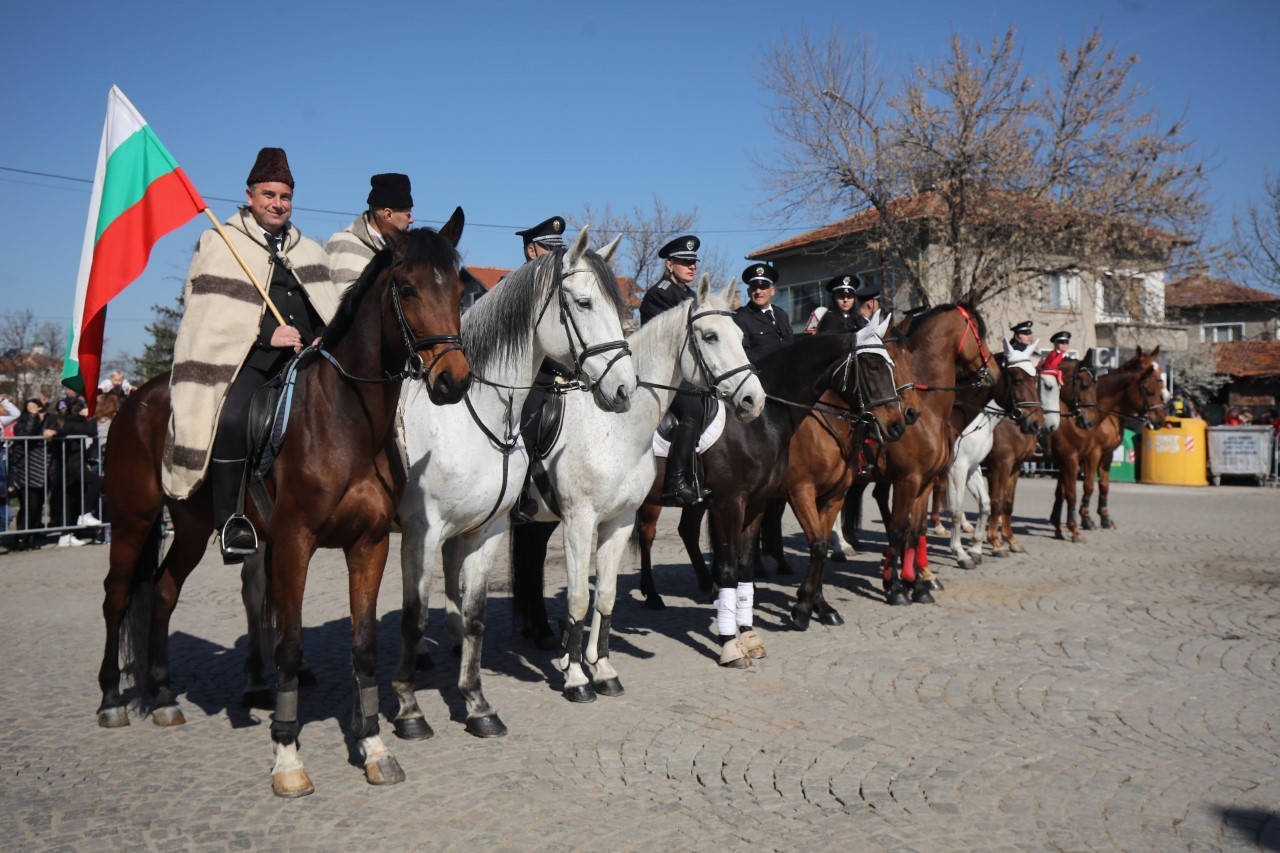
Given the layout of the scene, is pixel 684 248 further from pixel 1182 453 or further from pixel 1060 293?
pixel 1060 293

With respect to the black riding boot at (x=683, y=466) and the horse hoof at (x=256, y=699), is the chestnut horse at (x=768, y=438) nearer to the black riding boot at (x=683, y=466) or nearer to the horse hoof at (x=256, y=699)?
the black riding boot at (x=683, y=466)

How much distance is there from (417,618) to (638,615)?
13.0 feet

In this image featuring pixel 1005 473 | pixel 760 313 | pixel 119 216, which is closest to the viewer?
pixel 119 216

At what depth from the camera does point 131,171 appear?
17.7ft

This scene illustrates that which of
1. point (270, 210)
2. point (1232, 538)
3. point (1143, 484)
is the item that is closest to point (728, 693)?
point (270, 210)

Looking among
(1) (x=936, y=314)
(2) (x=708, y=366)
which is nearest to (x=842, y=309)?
(1) (x=936, y=314)

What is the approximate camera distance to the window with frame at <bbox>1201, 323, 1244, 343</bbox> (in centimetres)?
5359

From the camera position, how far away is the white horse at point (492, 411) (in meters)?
5.47

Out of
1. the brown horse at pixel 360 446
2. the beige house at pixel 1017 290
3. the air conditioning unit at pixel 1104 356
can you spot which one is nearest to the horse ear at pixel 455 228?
the brown horse at pixel 360 446

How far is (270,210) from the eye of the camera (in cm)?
509

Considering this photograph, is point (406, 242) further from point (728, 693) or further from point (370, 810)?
point (728, 693)

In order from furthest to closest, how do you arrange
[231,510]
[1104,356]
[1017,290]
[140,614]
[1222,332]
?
[1222,332], [1104,356], [1017,290], [140,614], [231,510]

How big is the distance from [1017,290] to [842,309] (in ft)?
71.2

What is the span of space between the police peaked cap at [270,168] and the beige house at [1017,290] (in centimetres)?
1399
